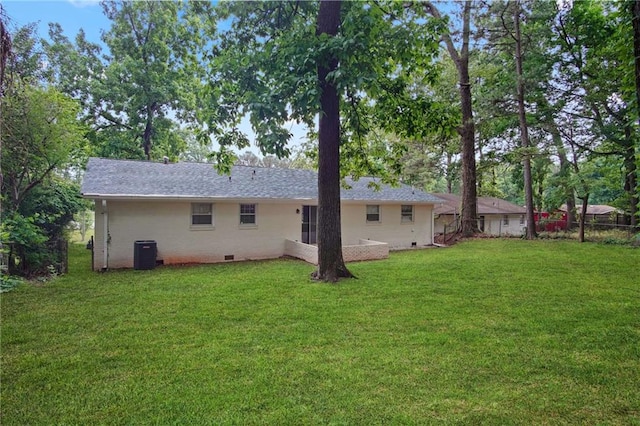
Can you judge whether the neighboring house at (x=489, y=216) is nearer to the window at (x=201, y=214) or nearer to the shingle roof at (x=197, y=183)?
the shingle roof at (x=197, y=183)

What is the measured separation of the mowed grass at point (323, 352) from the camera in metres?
2.97

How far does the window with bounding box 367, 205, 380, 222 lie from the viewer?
14680 millimetres

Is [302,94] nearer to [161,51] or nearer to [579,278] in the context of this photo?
[579,278]

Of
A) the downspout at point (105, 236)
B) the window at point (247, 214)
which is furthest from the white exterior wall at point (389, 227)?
the downspout at point (105, 236)

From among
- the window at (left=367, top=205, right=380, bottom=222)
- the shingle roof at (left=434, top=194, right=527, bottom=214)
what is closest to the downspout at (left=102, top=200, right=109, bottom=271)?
the window at (left=367, top=205, right=380, bottom=222)

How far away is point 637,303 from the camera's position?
6176 mm

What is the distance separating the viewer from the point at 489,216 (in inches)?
1003

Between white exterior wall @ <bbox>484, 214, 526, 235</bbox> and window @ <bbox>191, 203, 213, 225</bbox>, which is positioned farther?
white exterior wall @ <bbox>484, 214, 526, 235</bbox>

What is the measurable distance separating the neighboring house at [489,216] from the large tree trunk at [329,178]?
15.3 m

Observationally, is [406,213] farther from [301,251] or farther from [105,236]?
[105,236]

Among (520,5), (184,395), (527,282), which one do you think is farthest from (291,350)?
(520,5)

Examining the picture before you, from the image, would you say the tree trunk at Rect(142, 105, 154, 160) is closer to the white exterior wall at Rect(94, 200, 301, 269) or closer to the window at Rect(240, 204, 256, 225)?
the white exterior wall at Rect(94, 200, 301, 269)

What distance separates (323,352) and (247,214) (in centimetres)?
865

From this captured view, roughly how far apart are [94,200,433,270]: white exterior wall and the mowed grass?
8.50ft
